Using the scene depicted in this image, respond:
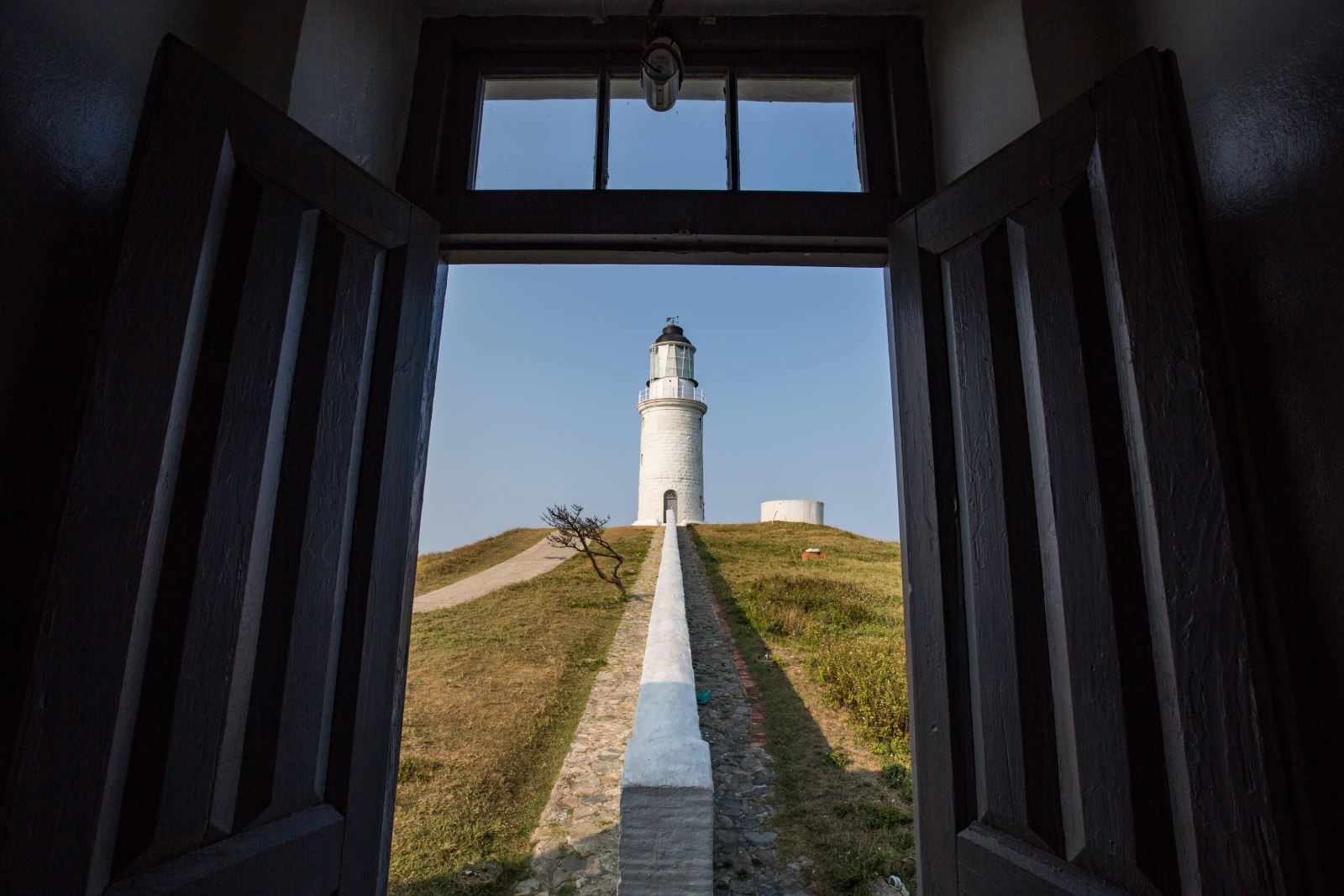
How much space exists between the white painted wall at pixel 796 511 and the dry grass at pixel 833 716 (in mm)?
15402

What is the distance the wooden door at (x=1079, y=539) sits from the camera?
1038 mm

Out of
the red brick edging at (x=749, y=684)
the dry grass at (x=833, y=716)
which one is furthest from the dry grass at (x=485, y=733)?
the dry grass at (x=833, y=716)

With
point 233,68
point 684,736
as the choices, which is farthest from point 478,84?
point 684,736

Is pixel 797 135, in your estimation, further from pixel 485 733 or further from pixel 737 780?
pixel 485 733

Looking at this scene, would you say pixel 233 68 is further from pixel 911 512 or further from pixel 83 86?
pixel 911 512

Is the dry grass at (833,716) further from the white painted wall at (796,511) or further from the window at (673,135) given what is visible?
the white painted wall at (796,511)

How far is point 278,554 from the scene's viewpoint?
4.64 ft

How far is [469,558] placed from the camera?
61.3ft

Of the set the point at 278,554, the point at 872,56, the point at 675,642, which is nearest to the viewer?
the point at 278,554

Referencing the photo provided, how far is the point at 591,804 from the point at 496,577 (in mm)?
11476

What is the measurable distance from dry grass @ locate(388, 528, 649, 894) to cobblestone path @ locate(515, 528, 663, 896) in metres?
0.10

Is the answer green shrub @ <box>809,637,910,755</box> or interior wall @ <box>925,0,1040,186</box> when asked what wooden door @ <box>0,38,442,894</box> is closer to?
interior wall @ <box>925,0,1040,186</box>

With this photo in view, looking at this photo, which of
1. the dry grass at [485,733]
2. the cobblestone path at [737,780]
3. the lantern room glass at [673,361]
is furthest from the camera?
the lantern room glass at [673,361]

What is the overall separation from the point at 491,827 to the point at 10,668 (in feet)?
10.2
